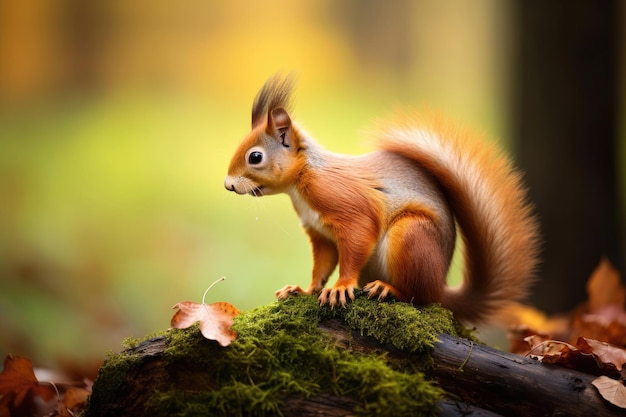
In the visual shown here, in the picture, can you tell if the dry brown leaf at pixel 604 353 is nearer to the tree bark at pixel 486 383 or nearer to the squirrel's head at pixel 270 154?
the tree bark at pixel 486 383

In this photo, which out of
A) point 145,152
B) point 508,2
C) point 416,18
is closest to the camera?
point 145,152

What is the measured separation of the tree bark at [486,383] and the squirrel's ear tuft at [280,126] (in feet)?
1.70

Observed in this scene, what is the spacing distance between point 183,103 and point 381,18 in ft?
4.92

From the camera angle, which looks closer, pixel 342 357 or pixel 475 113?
pixel 342 357

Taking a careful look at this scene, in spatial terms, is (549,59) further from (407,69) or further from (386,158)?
(386,158)

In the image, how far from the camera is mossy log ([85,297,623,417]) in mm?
1165

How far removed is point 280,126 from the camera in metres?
1.49

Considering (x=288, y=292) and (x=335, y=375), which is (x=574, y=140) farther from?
(x=335, y=375)

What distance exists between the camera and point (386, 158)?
1.59m

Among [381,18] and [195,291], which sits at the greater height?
[381,18]

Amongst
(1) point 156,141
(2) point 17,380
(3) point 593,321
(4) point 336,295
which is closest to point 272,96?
(4) point 336,295

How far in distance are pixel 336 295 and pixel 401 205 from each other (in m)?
0.30

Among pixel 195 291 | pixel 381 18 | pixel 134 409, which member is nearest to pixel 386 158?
pixel 134 409

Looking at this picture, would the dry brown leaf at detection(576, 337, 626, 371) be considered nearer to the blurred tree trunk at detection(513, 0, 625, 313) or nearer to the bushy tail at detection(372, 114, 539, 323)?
the bushy tail at detection(372, 114, 539, 323)
